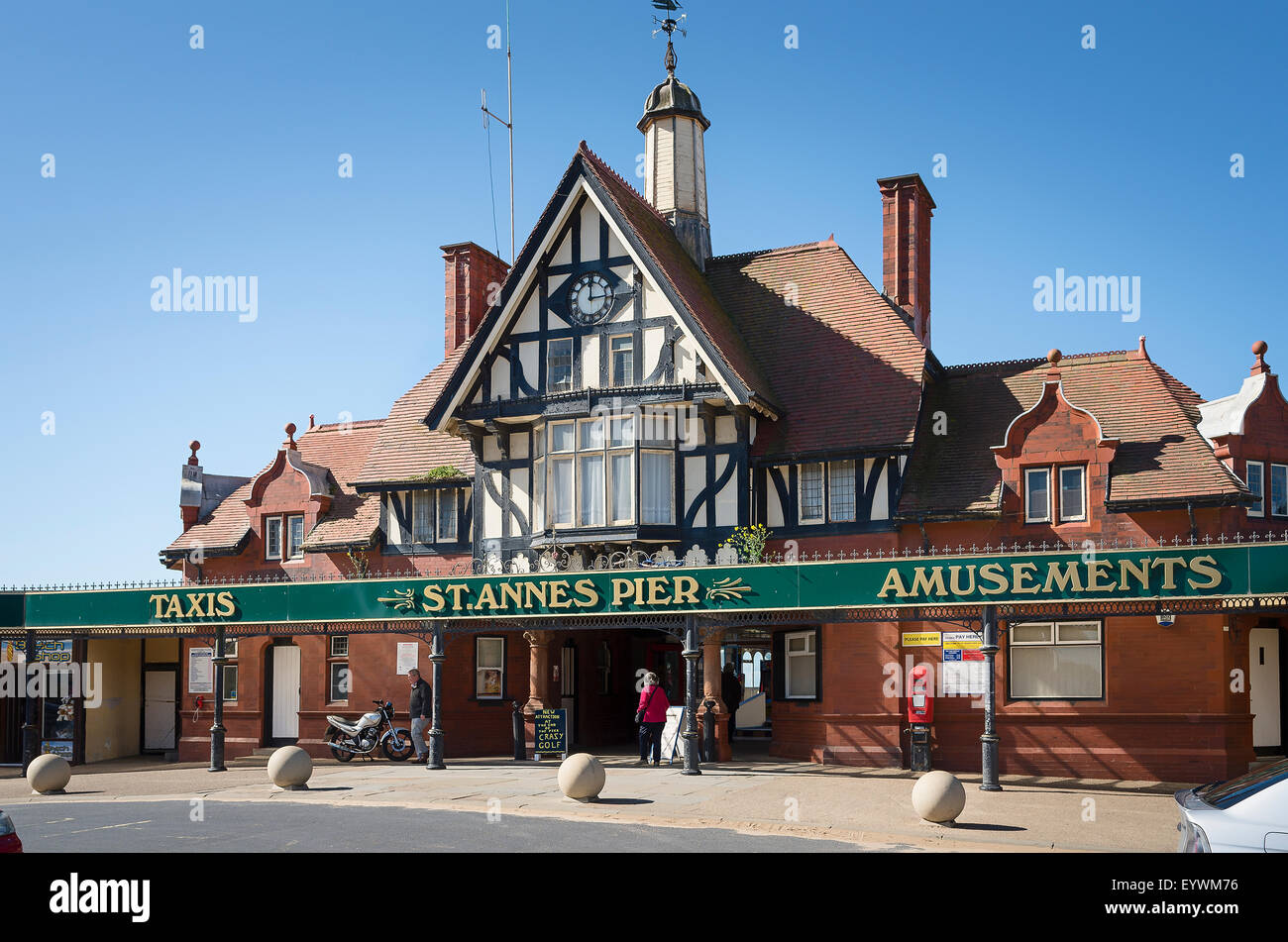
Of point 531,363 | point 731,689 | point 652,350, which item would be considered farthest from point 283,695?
point 652,350

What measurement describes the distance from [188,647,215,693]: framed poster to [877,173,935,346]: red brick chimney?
18.9 m

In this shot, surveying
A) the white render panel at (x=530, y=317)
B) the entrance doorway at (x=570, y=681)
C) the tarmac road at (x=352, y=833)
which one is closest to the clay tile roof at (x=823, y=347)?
the white render panel at (x=530, y=317)

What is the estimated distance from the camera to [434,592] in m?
23.0

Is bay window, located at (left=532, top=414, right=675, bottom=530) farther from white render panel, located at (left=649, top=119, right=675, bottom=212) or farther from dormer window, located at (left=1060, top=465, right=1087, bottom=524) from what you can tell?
white render panel, located at (left=649, top=119, right=675, bottom=212)

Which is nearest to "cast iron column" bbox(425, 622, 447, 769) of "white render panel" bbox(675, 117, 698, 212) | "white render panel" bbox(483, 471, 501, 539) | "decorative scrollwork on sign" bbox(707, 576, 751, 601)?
"white render panel" bbox(483, 471, 501, 539)

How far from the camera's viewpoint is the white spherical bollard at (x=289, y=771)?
64.9 ft

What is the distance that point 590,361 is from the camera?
2548cm

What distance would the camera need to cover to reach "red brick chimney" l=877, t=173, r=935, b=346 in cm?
2683

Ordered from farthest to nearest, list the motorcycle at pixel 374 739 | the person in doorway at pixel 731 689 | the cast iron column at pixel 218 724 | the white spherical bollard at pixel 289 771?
1. the person in doorway at pixel 731 689
2. the motorcycle at pixel 374 739
3. the cast iron column at pixel 218 724
4. the white spherical bollard at pixel 289 771

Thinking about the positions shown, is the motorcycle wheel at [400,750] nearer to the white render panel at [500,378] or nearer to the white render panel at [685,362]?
the white render panel at [500,378]

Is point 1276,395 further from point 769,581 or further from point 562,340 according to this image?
point 562,340

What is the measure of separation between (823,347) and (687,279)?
3433 millimetres

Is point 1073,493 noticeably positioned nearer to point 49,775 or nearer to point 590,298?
point 590,298

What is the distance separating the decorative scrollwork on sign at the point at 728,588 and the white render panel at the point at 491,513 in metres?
7.10
